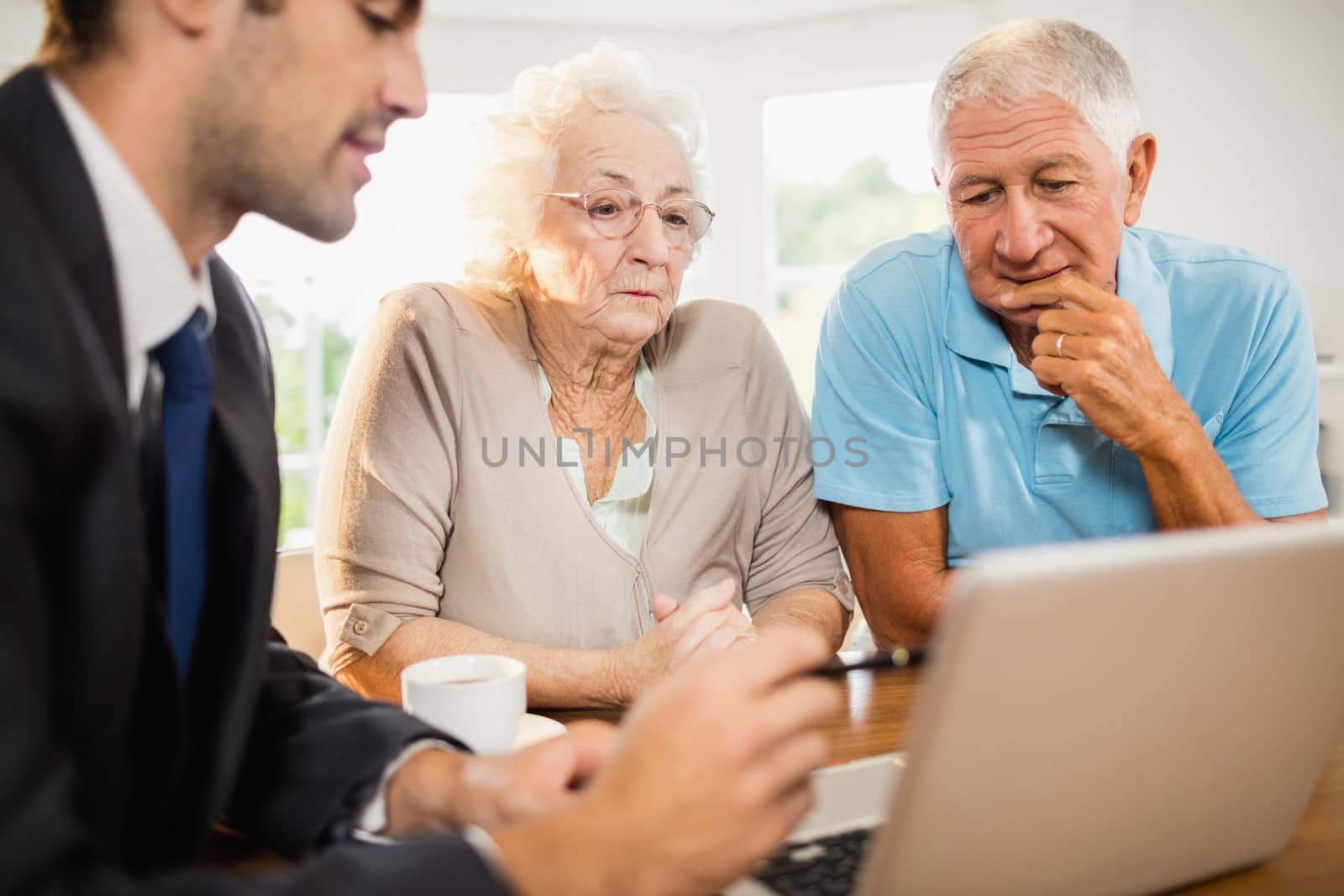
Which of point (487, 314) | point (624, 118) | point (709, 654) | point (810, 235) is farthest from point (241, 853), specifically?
point (810, 235)

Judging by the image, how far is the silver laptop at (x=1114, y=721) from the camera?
558 millimetres

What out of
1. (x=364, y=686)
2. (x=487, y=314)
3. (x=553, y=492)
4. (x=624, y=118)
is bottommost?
(x=364, y=686)

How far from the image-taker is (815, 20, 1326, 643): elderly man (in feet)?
4.98

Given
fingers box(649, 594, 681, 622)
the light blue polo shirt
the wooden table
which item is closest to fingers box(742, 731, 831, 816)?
the wooden table

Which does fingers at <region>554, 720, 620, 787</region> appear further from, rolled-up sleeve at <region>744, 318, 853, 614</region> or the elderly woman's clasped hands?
rolled-up sleeve at <region>744, 318, 853, 614</region>

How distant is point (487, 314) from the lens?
1765 millimetres

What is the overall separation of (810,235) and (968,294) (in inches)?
120

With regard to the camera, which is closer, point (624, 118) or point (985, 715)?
point (985, 715)

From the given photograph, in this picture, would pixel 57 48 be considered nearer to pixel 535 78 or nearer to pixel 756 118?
pixel 535 78

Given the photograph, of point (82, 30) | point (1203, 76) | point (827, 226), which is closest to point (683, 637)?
point (82, 30)

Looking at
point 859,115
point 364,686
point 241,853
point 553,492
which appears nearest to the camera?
point 241,853

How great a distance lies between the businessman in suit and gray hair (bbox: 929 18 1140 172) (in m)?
0.95

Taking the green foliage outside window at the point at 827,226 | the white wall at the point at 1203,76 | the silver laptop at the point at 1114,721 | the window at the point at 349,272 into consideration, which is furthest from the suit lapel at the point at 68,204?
the green foliage outside window at the point at 827,226

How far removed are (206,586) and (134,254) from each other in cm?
26
